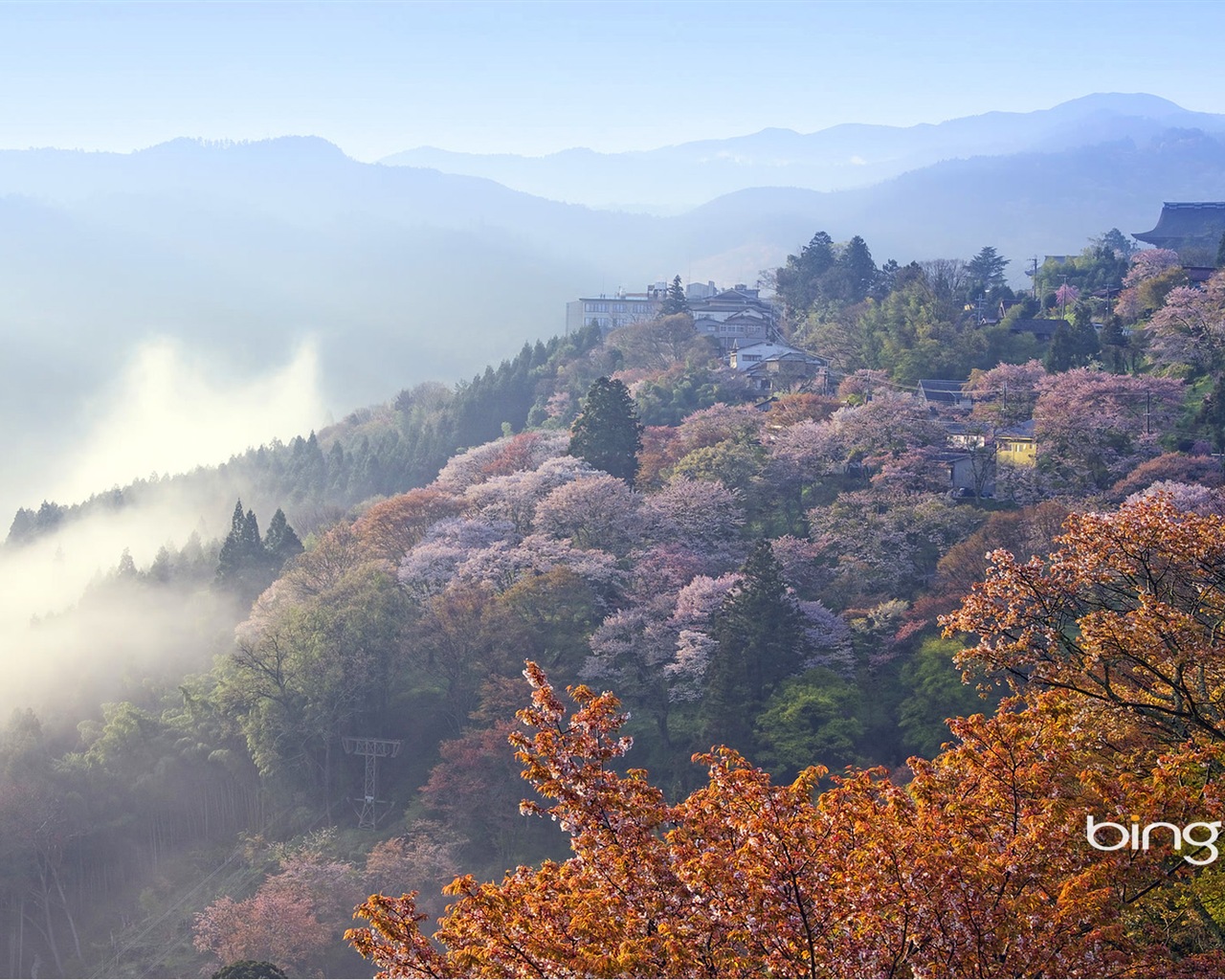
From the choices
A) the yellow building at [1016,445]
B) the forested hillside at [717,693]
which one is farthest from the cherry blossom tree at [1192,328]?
the yellow building at [1016,445]

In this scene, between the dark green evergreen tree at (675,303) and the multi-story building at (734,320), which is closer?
the multi-story building at (734,320)

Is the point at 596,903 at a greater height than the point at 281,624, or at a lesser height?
greater

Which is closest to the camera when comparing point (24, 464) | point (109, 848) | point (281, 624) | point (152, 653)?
point (109, 848)

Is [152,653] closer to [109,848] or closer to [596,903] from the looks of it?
[109,848]

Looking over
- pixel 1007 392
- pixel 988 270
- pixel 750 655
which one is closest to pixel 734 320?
pixel 988 270

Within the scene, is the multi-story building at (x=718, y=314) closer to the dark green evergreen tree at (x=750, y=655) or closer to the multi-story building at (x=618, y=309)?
the multi-story building at (x=618, y=309)

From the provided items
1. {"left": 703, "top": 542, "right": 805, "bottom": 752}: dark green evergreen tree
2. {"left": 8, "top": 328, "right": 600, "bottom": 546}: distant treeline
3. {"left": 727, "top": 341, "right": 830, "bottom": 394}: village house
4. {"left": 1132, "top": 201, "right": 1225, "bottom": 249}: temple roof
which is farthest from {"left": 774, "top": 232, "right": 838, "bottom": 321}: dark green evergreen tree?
{"left": 703, "top": 542, "right": 805, "bottom": 752}: dark green evergreen tree

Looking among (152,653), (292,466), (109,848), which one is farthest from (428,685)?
(292,466)
